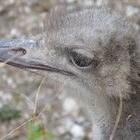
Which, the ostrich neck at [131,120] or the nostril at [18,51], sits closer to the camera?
the ostrich neck at [131,120]

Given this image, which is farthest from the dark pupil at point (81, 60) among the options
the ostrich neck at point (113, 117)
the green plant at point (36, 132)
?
the green plant at point (36, 132)

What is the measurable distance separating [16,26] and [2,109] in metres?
1.31

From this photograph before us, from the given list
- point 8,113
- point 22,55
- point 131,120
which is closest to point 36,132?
point 22,55

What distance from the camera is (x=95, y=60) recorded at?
11.7 feet

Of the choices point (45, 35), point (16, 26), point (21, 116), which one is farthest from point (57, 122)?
point (45, 35)

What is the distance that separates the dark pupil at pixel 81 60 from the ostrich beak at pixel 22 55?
0.09m

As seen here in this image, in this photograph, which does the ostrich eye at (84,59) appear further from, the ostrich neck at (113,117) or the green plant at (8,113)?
the green plant at (8,113)

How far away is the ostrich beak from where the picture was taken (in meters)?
3.70

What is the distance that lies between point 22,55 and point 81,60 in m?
0.36

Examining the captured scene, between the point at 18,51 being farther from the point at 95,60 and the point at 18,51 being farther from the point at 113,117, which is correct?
the point at 113,117

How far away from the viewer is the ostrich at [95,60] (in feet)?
11.7

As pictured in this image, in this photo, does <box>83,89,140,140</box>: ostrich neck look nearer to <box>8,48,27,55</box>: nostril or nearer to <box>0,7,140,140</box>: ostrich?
<box>0,7,140,140</box>: ostrich

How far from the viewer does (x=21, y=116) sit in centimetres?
521

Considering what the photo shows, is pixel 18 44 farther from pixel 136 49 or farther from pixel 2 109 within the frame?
pixel 2 109
